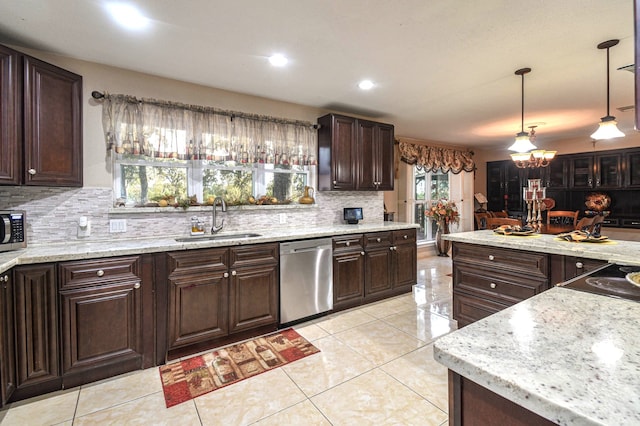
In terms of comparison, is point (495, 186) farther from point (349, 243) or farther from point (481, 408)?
point (481, 408)

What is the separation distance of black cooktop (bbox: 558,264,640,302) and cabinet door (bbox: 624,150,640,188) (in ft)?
18.1

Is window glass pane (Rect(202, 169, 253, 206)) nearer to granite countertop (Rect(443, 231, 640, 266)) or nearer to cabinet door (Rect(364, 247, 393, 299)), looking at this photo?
cabinet door (Rect(364, 247, 393, 299))

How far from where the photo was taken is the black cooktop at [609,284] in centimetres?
118

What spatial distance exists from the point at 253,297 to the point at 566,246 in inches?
98.2

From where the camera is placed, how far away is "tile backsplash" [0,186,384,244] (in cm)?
240

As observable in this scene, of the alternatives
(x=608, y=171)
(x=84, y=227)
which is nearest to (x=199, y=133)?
(x=84, y=227)

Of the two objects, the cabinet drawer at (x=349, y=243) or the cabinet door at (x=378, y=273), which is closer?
the cabinet drawer at (x=349, y=243)

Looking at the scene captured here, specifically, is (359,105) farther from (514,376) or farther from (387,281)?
(514,376)

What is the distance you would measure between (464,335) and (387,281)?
9.73ft

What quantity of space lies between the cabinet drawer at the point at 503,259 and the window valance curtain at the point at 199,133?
205 centimetres

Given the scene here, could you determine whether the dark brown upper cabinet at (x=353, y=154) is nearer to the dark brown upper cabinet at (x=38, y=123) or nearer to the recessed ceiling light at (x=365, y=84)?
the recessed ceiling light at (x=365, y=84)

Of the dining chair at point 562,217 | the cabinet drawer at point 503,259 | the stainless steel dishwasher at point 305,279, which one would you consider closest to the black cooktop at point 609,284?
the cabinet drawer at point 503,259

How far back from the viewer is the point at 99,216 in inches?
104

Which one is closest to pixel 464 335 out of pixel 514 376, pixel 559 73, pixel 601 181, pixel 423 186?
pixel 514 376
